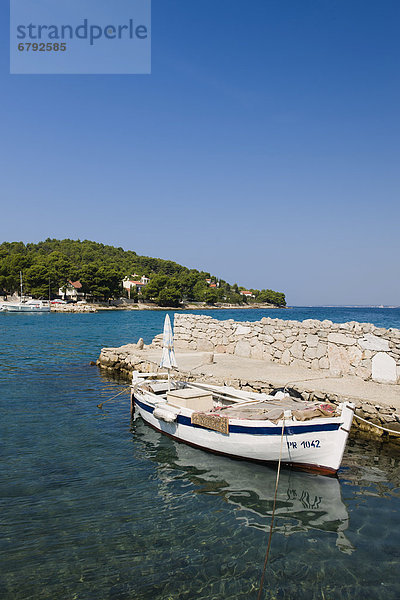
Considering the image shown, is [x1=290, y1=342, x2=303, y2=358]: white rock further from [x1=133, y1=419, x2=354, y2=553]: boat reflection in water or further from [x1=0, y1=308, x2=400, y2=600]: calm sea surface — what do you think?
[x1=133, y1=419, x2=354, y2=553]: boat reflection in water

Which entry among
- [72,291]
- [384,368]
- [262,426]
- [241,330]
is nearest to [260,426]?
[262,426]

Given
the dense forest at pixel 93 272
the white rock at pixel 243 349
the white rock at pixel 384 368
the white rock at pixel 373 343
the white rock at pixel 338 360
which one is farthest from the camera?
the dense forest at pixel 93 272

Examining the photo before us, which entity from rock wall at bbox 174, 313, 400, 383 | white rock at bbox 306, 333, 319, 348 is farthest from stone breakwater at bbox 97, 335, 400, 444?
white rock at bbox 306, 333, 319, 348

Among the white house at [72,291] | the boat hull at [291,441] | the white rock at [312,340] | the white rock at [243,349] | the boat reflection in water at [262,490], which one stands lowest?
the boat reflection in water at [262,490]

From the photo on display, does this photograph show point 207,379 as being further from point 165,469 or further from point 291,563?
point 291,563

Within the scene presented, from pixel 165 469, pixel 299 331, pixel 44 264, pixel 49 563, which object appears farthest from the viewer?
pixel 44 264

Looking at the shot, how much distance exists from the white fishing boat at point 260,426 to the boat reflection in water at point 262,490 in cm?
24

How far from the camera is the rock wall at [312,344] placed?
1194 cm

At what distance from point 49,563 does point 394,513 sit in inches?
209

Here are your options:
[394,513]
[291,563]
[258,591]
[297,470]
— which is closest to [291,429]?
[297,470]

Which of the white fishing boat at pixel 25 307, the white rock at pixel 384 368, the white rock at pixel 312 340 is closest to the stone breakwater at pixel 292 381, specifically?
the white rock at pixel 384 368

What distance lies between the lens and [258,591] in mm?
4523

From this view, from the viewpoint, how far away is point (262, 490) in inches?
277

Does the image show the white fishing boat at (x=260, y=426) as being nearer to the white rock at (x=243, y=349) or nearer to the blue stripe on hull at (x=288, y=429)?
the blue stripe on hull at (x=288, y=429)
